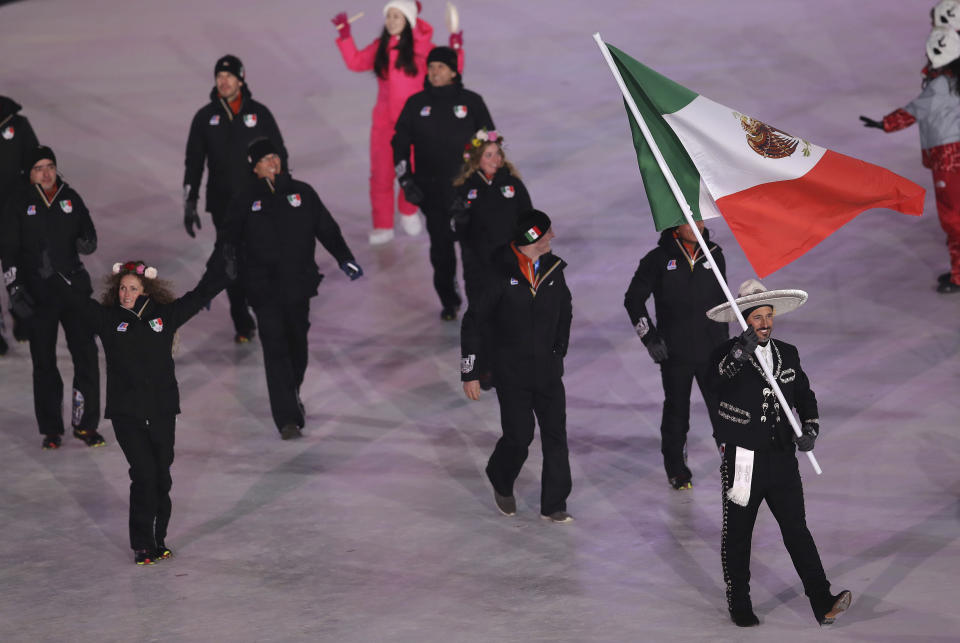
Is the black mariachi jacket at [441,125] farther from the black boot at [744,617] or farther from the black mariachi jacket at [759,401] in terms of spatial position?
the black boot at [744,617]

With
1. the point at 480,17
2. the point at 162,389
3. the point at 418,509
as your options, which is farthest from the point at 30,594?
the point at 480,17

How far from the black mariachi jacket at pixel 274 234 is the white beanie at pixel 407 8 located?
3.76 m

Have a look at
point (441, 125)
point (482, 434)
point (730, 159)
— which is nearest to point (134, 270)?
point (482, 434)

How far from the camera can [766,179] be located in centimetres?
809

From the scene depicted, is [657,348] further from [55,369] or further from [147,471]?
[55,369]

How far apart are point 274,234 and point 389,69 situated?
399 centimetres

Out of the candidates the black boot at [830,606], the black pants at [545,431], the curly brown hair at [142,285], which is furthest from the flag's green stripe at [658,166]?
the curly brown hair at [142,285]

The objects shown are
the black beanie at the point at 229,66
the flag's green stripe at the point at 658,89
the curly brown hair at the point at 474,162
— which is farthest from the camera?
the black beanie at the point at 229,66

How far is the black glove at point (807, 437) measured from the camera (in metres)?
7.51

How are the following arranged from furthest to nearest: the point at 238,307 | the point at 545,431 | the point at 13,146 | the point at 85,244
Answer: the point at 238,307 < the point at 13,146 < the point at 85,244 < the point at 545,431

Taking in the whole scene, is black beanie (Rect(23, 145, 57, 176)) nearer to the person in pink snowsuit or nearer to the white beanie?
the person in pink snowsuit

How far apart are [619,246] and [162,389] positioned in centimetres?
635

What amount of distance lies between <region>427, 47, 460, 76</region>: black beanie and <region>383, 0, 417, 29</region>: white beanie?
145cm

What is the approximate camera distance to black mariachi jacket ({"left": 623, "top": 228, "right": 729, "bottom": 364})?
369 inches
